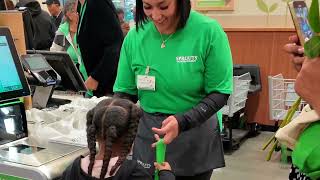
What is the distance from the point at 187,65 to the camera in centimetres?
171

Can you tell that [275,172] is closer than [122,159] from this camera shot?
No

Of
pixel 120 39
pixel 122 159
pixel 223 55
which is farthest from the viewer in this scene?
pixel 120 39

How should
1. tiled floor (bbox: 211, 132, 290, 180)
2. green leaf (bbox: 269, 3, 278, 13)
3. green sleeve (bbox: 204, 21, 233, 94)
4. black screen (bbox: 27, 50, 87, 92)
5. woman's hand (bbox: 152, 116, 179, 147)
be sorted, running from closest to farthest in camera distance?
woman's hand (bbox: 152, 116, 179, 147) < green sleeve (bbox: 204, 21, 233, 94) < black screen (bbox: 27, 50, 87, 92) < tiled floor (bbox: 211, 132, 290, 180) < green leaf (bbox: 269, 3, 278, 13)

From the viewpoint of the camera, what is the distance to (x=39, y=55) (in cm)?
230

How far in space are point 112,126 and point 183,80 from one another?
420mm

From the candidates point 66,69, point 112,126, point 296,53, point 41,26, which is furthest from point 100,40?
point 41,26

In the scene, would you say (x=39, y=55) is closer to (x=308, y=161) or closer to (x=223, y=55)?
(x=223, y=55)

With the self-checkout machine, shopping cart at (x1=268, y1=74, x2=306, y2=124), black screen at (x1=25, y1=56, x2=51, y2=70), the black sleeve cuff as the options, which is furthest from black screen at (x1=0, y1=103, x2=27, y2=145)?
shopping cart at (x1=268, y1=74, x2=306, y2=124)

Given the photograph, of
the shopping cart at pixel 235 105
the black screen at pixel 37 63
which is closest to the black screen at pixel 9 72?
the black screen at pixel 37 63

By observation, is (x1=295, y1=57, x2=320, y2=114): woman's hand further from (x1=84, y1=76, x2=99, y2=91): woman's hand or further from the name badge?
(x1=84, y1=76, x2=99, y2=91): woman's hand

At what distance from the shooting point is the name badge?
69.1 inches

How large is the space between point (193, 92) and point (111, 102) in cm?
39

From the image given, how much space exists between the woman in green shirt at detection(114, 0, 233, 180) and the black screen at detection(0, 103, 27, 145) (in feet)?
1.61

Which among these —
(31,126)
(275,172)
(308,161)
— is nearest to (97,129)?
(31,126)
